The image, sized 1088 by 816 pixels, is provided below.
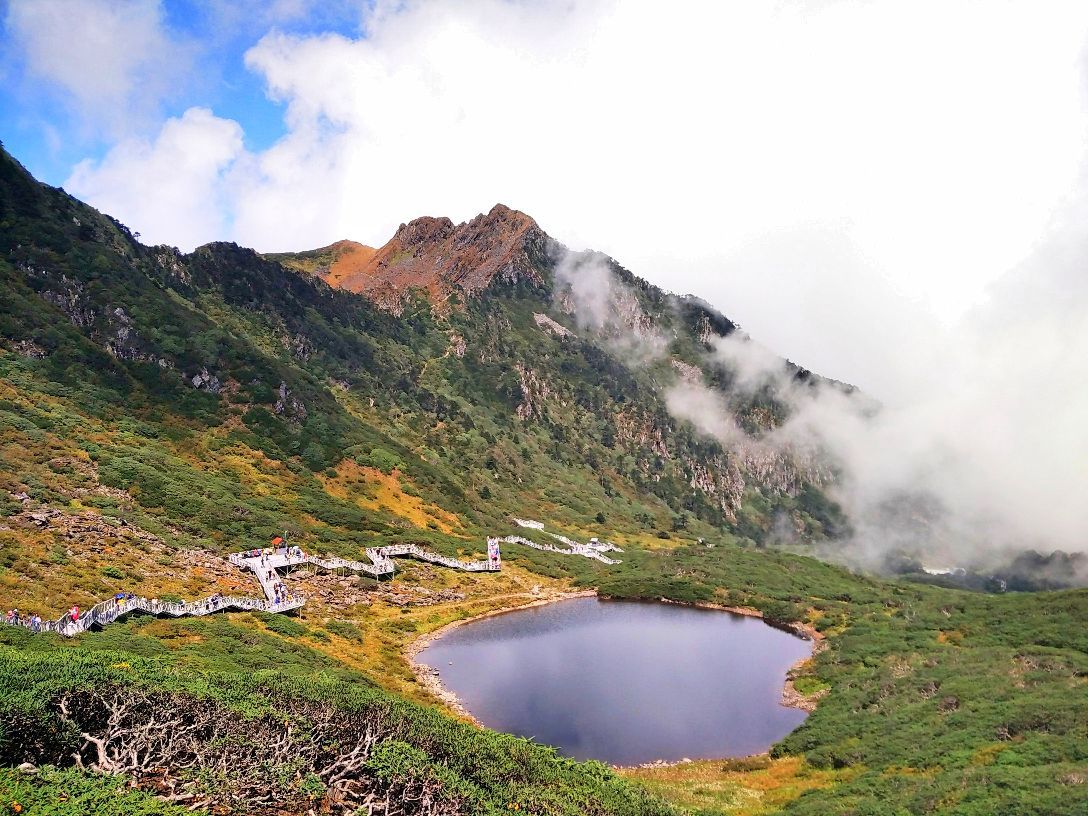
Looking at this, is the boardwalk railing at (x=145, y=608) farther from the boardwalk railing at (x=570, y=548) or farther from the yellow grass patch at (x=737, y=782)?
the boardwalk railing at (x=570, y=548)

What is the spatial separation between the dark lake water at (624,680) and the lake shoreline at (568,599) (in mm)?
864

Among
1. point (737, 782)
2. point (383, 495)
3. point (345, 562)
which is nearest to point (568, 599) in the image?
point (345, 562)

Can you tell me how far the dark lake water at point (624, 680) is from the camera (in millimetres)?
51000

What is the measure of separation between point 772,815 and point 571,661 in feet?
110

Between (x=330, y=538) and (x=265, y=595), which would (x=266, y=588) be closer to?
(x=265, y=595)

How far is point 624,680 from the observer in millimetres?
62594

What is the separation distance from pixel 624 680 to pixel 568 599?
33764 millimetres

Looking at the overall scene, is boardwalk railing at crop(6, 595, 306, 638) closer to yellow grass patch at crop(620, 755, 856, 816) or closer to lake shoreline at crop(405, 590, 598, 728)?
lake shoreline at crop(405, 590, 598, 728)

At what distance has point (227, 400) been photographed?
385ft

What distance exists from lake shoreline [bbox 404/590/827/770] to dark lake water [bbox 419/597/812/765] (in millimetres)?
864

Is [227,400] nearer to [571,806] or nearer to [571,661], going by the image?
[571,661]

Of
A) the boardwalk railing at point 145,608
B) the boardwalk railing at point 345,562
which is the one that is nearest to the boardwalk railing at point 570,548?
the boardwalk railing at point 345,562

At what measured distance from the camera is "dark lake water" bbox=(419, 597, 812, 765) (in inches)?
2008

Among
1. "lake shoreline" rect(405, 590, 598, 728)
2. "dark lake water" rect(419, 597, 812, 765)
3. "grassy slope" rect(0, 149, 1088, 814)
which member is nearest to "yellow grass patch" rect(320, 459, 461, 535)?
"grassy slope" rect(0, 149, 1088, 814)
